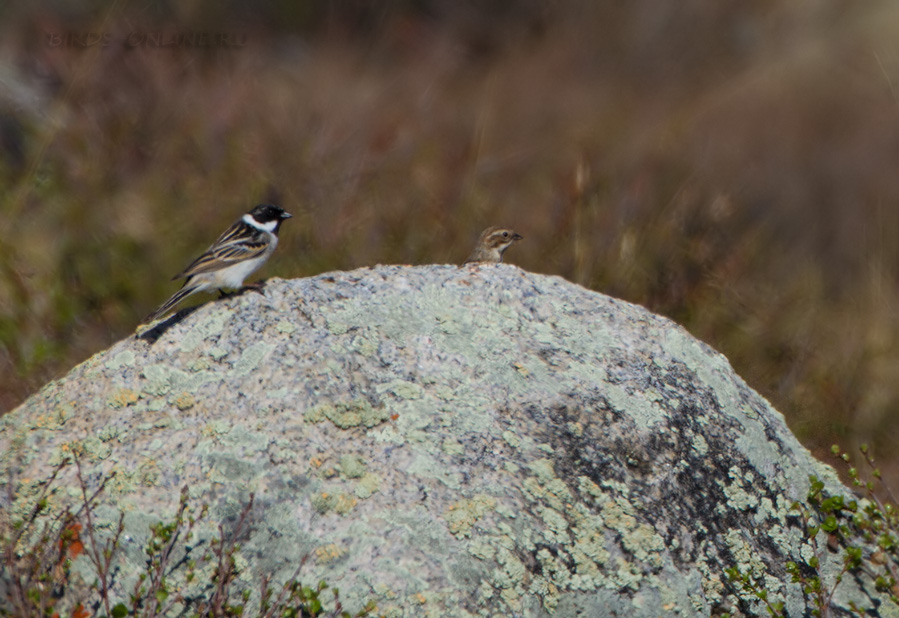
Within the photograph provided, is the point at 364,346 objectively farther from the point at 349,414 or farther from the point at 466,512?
the point at 466,512

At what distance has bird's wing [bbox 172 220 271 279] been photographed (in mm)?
5328

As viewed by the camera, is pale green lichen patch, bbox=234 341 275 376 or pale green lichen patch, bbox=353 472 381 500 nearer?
pale green lichen patch, bbox=353 472 381 500

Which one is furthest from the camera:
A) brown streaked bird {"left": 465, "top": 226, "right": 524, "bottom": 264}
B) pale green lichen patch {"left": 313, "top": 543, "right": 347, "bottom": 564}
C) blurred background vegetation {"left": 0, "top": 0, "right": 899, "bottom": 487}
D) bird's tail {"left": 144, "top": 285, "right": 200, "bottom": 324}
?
blurred background vegetation {"left": 0, "top": 0, "right": 899, "bottom": 487}

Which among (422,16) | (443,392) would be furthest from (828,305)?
(422,16)

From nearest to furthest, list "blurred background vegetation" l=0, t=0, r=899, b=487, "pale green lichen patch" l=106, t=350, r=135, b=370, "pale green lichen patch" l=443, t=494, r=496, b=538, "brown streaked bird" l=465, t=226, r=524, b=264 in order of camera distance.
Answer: "pale green lichen patch" l=443, t=494, r=496, b=538
"pale green lichen patch" l=106, t=350, r=135, b=370
"brown streaked bird" l=465, t=226, r=524, b=264
"blurred background vegetation" l=0, t=0, r=899, b=487

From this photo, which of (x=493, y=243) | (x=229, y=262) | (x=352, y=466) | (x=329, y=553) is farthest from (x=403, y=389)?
(x=493, y=243)

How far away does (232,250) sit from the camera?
18.1ft

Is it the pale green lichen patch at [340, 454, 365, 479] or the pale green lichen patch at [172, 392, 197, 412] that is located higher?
the pale green lichen patch at [172, 392, 197, 412]

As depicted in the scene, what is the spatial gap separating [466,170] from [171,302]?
15.9 ft

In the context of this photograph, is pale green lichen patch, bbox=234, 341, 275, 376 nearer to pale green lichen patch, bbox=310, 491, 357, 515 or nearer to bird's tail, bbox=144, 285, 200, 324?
bird's tail, bbox=144, 285, 200, 324

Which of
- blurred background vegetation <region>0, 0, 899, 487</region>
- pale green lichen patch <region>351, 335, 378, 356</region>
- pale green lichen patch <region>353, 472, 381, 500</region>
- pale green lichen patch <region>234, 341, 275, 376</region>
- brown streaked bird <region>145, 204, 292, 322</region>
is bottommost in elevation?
pale green lichen patch <region>353, 472, 381, 500</region>

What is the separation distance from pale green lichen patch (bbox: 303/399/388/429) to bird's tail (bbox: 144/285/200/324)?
109 centimetres

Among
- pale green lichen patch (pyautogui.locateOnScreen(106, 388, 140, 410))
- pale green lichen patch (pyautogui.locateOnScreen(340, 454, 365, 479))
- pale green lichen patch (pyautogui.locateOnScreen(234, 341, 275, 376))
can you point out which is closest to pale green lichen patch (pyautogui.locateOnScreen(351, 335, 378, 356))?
pale green lichen patch (pyautogui.locateOnScreen(234, 341, 275, 376))

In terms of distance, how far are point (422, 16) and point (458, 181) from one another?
28.3 feet
